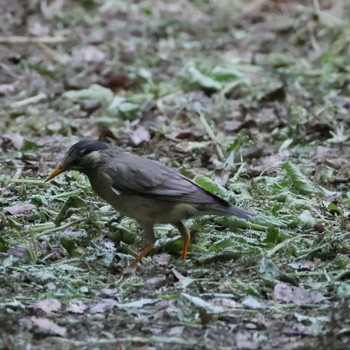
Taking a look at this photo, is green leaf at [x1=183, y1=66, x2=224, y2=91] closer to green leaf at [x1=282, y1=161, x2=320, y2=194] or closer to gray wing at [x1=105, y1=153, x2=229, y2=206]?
green leaf at [x1=282, y1=161, x2=320, y2=194]

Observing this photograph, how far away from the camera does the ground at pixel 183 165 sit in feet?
15.8

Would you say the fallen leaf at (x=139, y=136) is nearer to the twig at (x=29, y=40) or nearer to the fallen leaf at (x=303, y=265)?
the fallen leaf at (x=303, y=265)

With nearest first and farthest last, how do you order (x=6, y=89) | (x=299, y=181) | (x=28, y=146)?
(x=299, y=181) → (x=28, y=146) → (x=6, y=89)

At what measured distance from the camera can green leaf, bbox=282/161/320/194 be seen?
22.5 ft

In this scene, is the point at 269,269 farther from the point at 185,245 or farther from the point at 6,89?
the point at 6,89

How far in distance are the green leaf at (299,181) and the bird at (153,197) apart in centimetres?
139

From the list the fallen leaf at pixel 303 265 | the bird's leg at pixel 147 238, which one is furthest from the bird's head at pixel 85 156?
the fallen leaf at pixel 303 265

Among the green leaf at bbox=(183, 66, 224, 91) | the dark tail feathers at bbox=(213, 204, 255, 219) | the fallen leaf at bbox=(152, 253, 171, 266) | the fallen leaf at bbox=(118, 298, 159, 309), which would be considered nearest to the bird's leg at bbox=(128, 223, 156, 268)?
the fallen leaf at bbox=(152, 253, 171, 266)

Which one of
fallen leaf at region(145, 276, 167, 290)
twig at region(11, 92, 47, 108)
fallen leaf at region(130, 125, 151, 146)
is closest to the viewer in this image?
fallen leaf at region(145, 276, 167, 290)

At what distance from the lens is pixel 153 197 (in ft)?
18.5

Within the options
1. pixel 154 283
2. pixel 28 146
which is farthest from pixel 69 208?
pixel 28 146

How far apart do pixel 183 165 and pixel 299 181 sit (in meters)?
1.09

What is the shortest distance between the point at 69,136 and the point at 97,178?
297 centimetres

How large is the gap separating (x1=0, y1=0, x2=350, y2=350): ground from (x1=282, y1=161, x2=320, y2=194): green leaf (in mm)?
15
